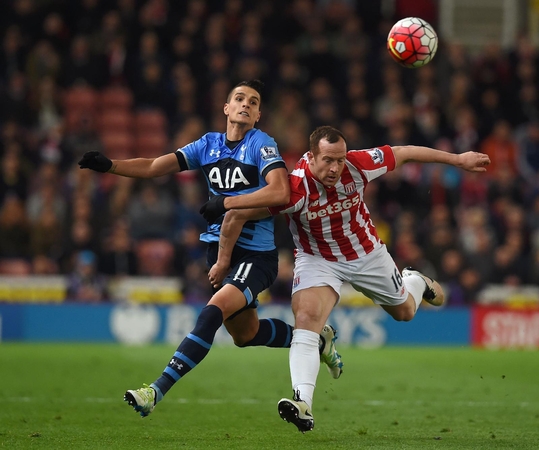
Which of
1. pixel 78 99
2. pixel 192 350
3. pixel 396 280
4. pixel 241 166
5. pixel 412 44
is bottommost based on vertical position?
pixel 192 350

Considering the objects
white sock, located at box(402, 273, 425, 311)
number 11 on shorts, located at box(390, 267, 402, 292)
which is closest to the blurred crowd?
white sock, located at box(402, 273, 425, 311)

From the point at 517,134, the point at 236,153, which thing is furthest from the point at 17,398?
the point at 517,134

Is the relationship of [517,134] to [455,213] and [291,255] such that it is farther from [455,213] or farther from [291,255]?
[291,255]

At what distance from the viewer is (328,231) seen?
7387mm

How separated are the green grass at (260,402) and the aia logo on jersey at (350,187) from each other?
1733 millimetres

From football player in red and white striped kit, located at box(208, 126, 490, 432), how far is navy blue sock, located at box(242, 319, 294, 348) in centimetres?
80

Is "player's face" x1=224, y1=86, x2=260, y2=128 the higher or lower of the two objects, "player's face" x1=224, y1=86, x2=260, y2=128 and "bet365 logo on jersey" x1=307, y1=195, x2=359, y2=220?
the higher

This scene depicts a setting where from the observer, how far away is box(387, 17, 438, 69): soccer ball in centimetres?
789

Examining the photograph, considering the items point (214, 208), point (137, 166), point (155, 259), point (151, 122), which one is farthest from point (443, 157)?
point (151, 122)

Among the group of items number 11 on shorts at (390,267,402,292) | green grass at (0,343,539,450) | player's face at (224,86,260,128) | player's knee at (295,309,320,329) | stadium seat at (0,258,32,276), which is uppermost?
player's face at (224,86,260,128)

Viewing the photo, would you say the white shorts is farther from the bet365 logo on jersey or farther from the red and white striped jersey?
the bet365 logo on jersey

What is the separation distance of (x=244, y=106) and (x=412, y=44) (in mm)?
1493

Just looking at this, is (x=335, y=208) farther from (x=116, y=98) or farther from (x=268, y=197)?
(x=116, y=98)

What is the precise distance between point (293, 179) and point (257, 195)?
436mm
